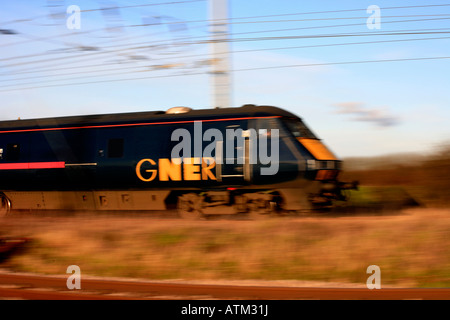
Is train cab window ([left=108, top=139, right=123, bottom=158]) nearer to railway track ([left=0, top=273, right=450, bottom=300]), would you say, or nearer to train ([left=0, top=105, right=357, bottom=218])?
train ([left=0, top=105, right=357, bottom=218])

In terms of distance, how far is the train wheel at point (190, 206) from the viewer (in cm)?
1500

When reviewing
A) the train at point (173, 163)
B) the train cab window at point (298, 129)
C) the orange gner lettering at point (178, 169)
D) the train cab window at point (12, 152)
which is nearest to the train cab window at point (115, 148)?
the train at point (173, 163)

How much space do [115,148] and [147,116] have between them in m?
1.44

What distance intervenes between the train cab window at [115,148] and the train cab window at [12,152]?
3549 millimetres

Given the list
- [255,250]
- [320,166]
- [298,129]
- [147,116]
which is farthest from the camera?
[147,116]

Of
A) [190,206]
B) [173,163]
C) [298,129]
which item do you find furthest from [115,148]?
[298,129]

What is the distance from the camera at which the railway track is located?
7.76 metres

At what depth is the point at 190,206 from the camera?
15195 mm

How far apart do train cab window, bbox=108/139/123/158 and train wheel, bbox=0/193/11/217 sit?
471cm

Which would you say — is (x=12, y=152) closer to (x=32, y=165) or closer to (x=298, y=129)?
(x=32, y=165)

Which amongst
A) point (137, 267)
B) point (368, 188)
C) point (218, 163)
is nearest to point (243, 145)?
point (218, 163)

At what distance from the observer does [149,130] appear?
15.3 meters

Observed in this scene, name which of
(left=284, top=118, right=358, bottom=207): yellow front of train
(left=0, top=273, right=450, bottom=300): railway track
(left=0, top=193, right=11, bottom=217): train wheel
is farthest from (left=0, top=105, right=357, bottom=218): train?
(left=0, top=273, right=450, bottom=300): railway track
